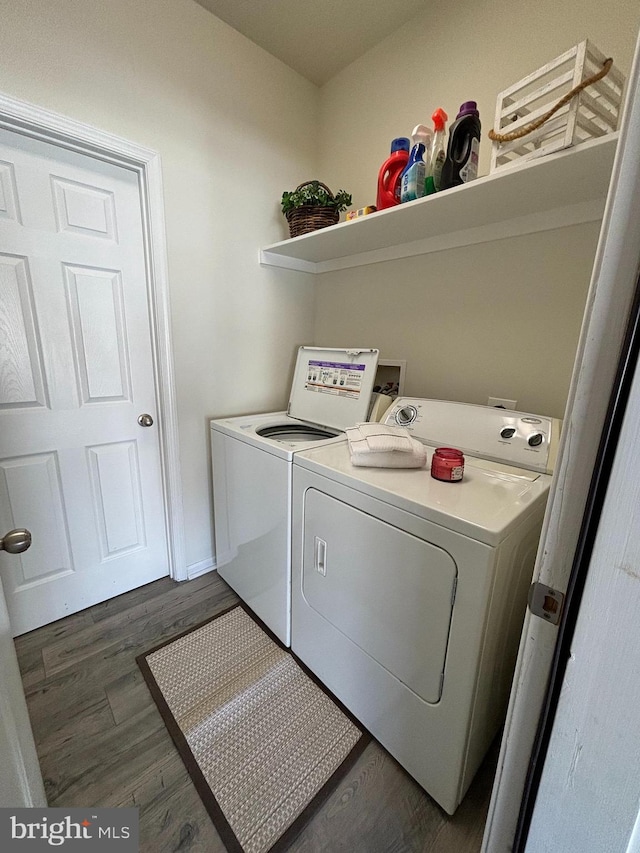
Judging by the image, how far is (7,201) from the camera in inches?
52.5

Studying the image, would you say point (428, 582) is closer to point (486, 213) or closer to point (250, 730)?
point (250, 730)

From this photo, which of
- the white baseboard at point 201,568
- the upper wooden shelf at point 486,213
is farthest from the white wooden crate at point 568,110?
the white baseboard at point 201,568

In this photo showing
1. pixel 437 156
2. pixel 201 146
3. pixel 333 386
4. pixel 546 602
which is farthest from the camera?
pixel 333 386

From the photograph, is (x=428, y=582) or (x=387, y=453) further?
(x=387, y=453)

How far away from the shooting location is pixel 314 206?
1759 millimetres

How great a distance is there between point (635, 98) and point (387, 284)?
5.25 feet

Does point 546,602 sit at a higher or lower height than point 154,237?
lower

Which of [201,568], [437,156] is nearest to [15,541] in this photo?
[201,568]

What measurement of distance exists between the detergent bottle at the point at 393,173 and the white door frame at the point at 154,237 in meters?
1.01

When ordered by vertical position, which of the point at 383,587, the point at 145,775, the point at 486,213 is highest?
the point at 486,213

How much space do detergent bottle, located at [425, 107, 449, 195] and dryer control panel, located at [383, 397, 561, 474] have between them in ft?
2.70

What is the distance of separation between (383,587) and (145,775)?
3.17 feet

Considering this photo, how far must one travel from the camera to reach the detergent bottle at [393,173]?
4.66ft

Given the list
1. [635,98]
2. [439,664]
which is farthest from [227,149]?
[439,664]
